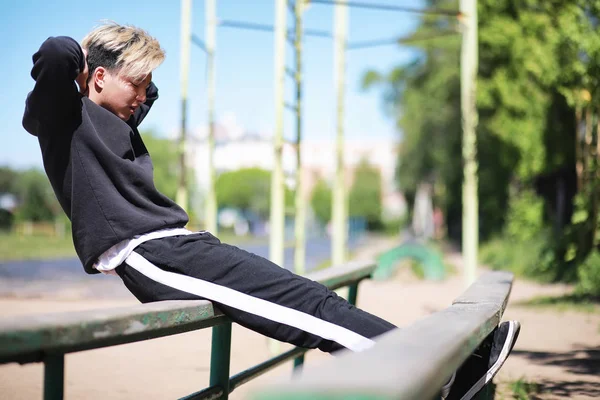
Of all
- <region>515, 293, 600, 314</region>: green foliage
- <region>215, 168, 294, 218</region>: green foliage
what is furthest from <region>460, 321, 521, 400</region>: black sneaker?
<region>215, 168, 294, 218</region>: green foliage

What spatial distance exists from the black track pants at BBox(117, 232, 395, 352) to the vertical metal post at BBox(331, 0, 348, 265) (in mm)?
5485

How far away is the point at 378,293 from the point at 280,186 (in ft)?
18.3

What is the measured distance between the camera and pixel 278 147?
19.6ft

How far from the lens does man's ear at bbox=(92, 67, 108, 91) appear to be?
2451mm

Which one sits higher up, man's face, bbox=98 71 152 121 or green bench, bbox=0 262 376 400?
man's face, bbox=98 71 152 121

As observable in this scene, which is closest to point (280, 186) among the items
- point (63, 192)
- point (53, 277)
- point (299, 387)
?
point (63, 192)

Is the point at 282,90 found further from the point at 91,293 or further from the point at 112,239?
the point at 91,293

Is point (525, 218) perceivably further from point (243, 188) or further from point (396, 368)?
point (243, 188)

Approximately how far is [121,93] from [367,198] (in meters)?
74.7

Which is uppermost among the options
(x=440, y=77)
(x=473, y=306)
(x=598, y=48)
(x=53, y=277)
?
(x=440, y=77)

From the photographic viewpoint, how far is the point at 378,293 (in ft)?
36.7

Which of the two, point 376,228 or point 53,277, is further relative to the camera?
point 376,228

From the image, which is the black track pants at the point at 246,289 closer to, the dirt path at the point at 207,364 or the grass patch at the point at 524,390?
the dirt path at the point at 207,364

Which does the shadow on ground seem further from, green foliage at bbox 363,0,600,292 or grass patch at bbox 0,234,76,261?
grass patch at bbox 0,234,76,261
